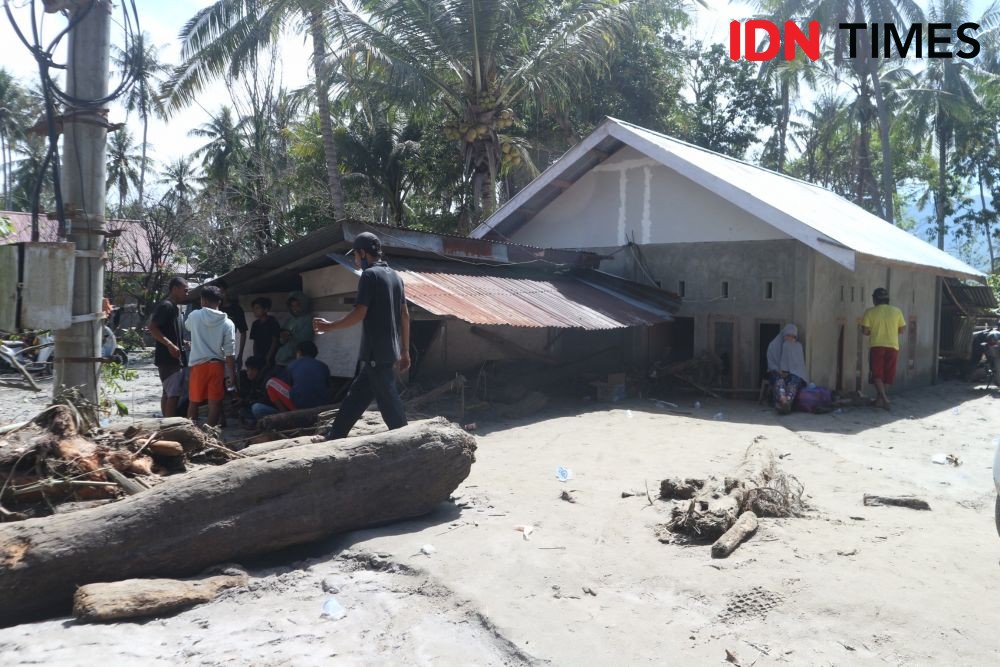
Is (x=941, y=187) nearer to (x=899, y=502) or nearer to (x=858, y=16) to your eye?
(x=858, y=16)

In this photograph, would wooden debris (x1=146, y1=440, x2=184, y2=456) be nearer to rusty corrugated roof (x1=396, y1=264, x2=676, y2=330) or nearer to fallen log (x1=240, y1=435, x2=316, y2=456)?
fallen log (x1=240, y1=435, x2=316, y2=456)

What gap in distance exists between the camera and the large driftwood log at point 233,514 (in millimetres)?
3600

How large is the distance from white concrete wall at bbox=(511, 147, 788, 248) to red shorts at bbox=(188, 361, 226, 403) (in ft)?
27.1

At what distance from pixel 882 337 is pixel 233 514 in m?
Answer: 10.7

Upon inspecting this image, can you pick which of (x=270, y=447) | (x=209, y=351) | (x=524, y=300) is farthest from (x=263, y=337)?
(x=270, y=447)

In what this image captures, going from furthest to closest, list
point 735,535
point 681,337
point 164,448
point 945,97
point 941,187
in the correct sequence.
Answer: point 941,187 < point 945,97 < point 681,337 < point 164,448 < point 735,535

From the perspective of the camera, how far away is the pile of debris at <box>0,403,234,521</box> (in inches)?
162

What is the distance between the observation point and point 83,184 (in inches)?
206

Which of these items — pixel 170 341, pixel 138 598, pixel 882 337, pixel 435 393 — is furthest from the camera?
pixel 882 337

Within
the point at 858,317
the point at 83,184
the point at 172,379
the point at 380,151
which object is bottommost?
the point at 172,379

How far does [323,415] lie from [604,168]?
823 cm

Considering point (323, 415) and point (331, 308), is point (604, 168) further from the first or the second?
point (323, 415)

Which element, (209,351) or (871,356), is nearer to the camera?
(209,351)

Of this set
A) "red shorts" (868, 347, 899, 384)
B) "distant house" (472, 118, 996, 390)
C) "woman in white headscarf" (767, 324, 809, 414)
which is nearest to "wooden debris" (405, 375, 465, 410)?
"woman in white headscarf" (767, 324, 809, 414)
